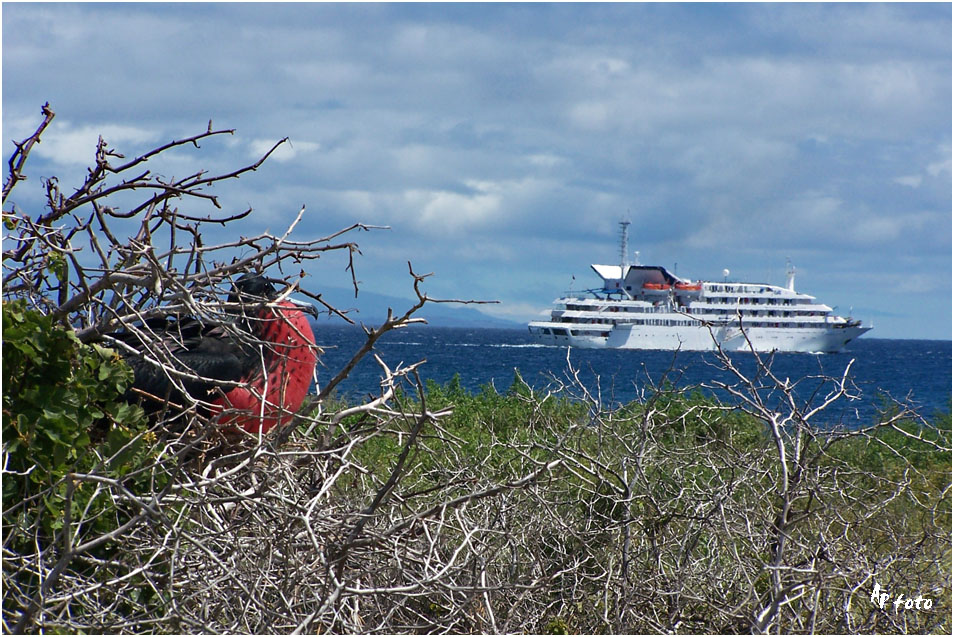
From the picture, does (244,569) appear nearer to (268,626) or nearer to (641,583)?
(268,626)

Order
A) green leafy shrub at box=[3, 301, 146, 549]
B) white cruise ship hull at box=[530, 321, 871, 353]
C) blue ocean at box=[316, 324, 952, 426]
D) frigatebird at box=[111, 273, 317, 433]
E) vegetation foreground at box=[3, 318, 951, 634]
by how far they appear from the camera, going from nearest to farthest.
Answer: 1. vegetation foreground at box=[3, 318, 951, 634]
2. green leafy shrub at box=[3, 301, 146, 549]
3. frigatebird at box=[111, 273, 317, 433]
4. blue ocean at box=[316, 324, 952, 426]
5. white cruise ship hull at box=[530, 321, 871, 353]

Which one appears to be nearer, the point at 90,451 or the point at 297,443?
the point at 90,451

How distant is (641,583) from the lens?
3.08 m

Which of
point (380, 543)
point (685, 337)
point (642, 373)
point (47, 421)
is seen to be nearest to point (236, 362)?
point (47, 421)

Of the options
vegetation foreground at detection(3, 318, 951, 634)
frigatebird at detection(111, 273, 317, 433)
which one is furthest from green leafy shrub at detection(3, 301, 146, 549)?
frigatebird at detection(111, 273, 317, 433)

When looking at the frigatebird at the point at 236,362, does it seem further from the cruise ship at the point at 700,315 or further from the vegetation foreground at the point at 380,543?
the cruise ship at the point at 700,315

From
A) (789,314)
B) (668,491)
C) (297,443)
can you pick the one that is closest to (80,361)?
(297,443)

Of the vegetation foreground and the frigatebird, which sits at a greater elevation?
the frigatebird

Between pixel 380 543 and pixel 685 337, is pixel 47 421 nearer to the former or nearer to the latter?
pixel 380 543

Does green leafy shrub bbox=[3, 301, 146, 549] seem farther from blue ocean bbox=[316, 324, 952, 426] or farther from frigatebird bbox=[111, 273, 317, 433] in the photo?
blue ocean bbox=[316, 324, 952, 426]

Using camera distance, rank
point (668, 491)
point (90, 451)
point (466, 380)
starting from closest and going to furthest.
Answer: point (90, 451) → point (668, 491) → point (466, 380)

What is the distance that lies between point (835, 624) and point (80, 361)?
7.78ft

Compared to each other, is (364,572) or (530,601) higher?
(364,572)

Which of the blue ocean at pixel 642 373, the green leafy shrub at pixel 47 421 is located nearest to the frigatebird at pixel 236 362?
the blue ocean at pixel 642 373
